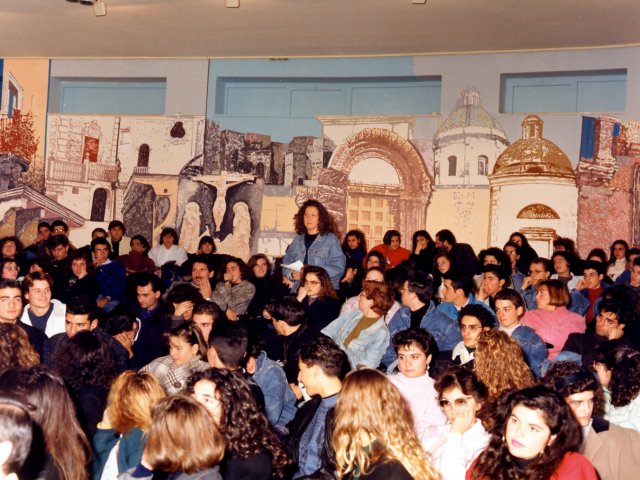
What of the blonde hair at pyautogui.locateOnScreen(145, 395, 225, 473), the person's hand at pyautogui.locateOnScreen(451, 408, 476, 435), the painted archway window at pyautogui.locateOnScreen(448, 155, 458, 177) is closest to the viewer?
the blonde hair at pyautogui.locateOnScreen(145, 395, 225, 473)

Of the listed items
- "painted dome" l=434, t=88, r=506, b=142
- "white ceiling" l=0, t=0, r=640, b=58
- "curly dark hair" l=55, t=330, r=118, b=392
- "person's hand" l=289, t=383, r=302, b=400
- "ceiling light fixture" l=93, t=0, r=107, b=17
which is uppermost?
"white ceiling" l=0, t=0, r=640, b=58

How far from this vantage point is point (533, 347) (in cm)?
669

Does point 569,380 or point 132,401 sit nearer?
point 569,380

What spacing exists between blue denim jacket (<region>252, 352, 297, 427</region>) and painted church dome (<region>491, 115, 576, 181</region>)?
8169mm

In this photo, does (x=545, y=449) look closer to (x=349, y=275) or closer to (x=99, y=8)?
(x=349, y=275)

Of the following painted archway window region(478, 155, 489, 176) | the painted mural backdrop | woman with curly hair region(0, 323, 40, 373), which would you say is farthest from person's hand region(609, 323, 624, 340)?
painted archway window region(478, 155, 489, 176)

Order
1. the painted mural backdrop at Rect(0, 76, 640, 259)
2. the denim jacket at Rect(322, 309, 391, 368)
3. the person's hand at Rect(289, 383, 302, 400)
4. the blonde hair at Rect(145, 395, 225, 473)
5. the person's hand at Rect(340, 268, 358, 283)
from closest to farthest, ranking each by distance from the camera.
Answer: the blonde hair at Rect(145, 395, 225, 473), the person's hand at Rect(289, 383, 302, 400), the denim jacket at Rect(322, 309, 391, 368), the person's hand at Rect(340, 268, 358, 283), the painted mural backdrop at Rect(0, 76, 640, 259)

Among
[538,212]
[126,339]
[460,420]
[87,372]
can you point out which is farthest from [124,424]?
[538,212]

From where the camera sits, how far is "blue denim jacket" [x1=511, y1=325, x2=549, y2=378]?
261 inches

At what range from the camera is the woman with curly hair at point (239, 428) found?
4051 millimetres

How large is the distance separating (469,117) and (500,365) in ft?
28.4

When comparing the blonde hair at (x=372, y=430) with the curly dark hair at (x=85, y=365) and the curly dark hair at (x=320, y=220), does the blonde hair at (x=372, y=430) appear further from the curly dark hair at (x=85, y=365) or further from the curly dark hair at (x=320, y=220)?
the curly dark hair at (x=320, y=220)

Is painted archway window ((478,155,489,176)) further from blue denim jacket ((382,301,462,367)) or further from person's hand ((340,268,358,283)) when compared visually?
blue denim jacket ((382,301,462,367))

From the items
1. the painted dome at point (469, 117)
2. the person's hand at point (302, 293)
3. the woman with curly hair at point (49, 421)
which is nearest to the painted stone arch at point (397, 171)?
the painted dome at point (469, 117)
